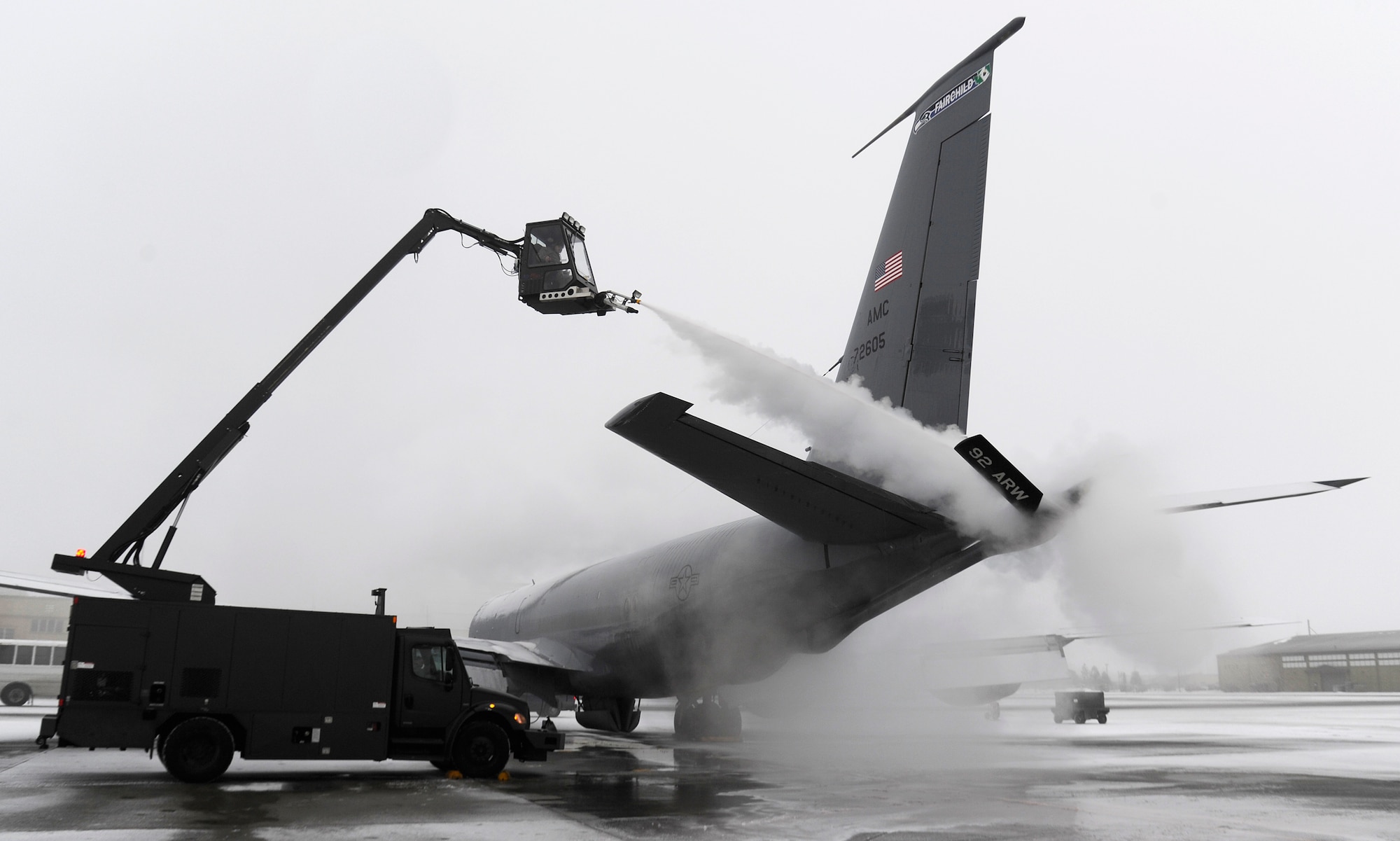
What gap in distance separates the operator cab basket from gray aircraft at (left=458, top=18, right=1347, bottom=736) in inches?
195

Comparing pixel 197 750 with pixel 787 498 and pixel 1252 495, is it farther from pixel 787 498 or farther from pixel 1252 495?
pixel 1252 495

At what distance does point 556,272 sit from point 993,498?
9.00 m

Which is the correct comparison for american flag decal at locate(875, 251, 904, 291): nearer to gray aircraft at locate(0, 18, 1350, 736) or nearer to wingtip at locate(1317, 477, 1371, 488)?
gray aircraft at locate(0, 18, 1350, 736)

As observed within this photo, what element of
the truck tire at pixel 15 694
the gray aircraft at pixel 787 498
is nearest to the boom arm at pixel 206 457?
the gray aircraft at pixel 787 498

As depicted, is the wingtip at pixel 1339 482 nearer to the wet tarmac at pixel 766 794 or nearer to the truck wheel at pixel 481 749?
the wet tarmac at pixel 766 794

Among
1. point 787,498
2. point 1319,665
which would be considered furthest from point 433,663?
point 1319,665

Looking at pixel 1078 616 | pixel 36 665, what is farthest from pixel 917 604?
pixel 36 665

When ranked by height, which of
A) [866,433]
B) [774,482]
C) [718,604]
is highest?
[866,433]

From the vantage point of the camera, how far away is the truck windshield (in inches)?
657

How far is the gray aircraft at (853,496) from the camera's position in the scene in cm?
1148

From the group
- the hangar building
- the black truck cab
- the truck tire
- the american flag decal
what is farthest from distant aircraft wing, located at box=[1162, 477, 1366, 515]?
the hangar building

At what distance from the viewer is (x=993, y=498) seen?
1138cm

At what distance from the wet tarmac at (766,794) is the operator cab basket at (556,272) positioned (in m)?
8.04

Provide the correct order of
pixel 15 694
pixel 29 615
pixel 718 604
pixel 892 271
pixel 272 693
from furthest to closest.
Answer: pixel 29 615 < pixel 15 694 < pixel 718 604 < pixel 892 271 < pixel 272 693
